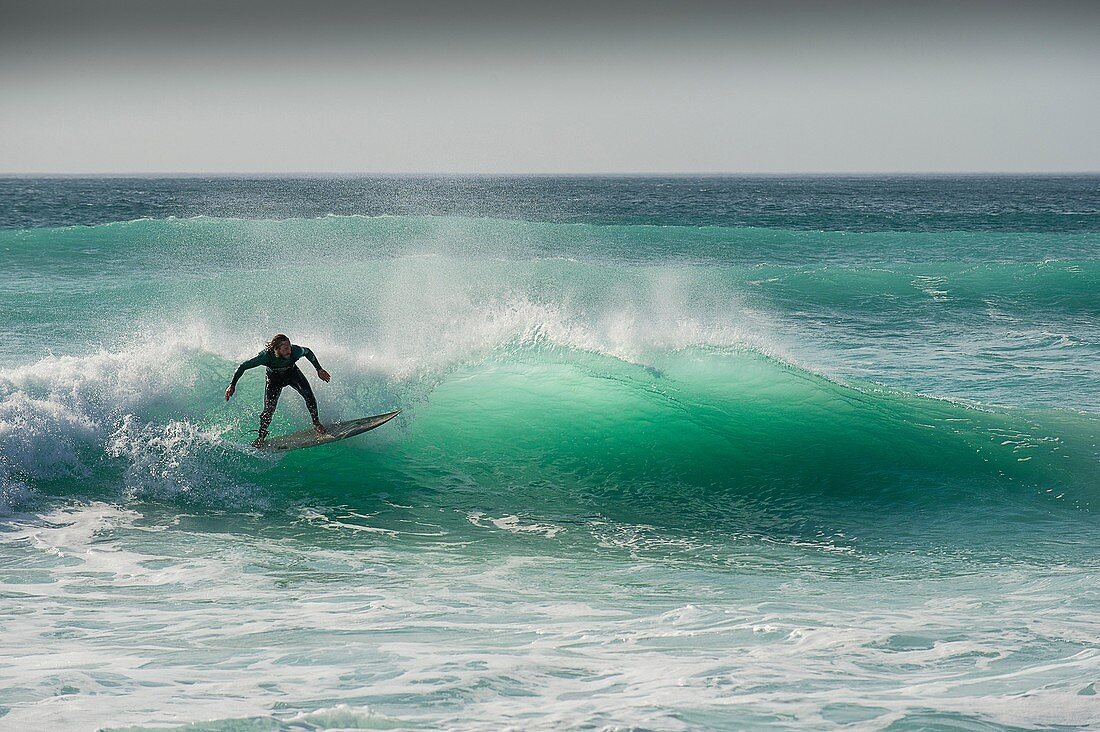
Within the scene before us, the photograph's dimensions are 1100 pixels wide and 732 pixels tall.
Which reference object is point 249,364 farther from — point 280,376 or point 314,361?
point 314,361

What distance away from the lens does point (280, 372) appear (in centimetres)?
923

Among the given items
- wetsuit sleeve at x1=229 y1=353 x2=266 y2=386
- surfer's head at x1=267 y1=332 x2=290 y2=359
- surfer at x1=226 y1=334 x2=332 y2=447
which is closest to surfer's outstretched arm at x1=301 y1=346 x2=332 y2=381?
surfer at x1=226 y1=334 x2=332 y2=447

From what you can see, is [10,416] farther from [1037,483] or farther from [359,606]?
[1037,483]

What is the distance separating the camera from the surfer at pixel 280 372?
29.4 ft

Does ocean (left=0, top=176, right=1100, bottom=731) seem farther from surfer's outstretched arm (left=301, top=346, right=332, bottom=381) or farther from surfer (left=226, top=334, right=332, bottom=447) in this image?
surfer's outstretched arm (left=301, top=346, right=332, bottom=381)

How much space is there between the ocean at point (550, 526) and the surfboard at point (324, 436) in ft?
0.85

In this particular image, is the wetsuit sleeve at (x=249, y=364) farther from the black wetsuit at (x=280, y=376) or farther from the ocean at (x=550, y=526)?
the ocean at (x=550, y=526)

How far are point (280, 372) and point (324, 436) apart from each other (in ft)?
2.67

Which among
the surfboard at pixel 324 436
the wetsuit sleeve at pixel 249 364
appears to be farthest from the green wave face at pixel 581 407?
the wetsuit sleeve at pixel 249 364

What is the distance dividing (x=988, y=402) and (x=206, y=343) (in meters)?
10.2

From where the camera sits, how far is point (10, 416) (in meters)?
9.41

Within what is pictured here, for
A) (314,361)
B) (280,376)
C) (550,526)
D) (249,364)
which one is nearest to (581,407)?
(550,526)

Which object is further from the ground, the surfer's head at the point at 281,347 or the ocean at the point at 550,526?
the surfer's head at the point at 281,347

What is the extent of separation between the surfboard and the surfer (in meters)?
0.10
